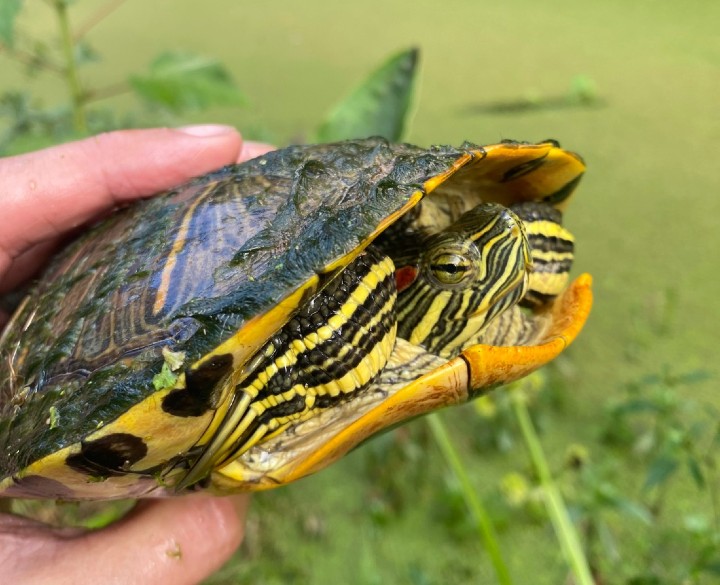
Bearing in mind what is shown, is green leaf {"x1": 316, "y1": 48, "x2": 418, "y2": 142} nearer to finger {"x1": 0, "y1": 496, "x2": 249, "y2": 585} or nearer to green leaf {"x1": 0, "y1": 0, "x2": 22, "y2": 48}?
green leaf {"x1": 0, "y1": 0, "x2": 22, "y2": 48}

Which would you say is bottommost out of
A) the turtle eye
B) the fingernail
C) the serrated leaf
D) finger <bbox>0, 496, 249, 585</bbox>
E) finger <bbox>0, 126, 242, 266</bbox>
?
the serrated leaf

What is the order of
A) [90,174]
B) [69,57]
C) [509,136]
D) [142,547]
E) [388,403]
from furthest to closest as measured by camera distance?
[509,136] < [69,57] < [90,174] < [142,547] < [388,403]

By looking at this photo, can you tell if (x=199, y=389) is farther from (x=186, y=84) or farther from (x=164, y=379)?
(x=186, y=84)

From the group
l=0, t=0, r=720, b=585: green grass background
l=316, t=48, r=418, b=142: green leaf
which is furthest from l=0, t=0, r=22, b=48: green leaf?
l=0, t=0, r=720, b=585: green grass background

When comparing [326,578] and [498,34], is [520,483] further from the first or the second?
[498,34]

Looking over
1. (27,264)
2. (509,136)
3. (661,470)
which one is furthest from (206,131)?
(509,136)

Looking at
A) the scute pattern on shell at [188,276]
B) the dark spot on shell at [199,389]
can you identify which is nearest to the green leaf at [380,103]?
the scute pattern on shell at [188,276]
